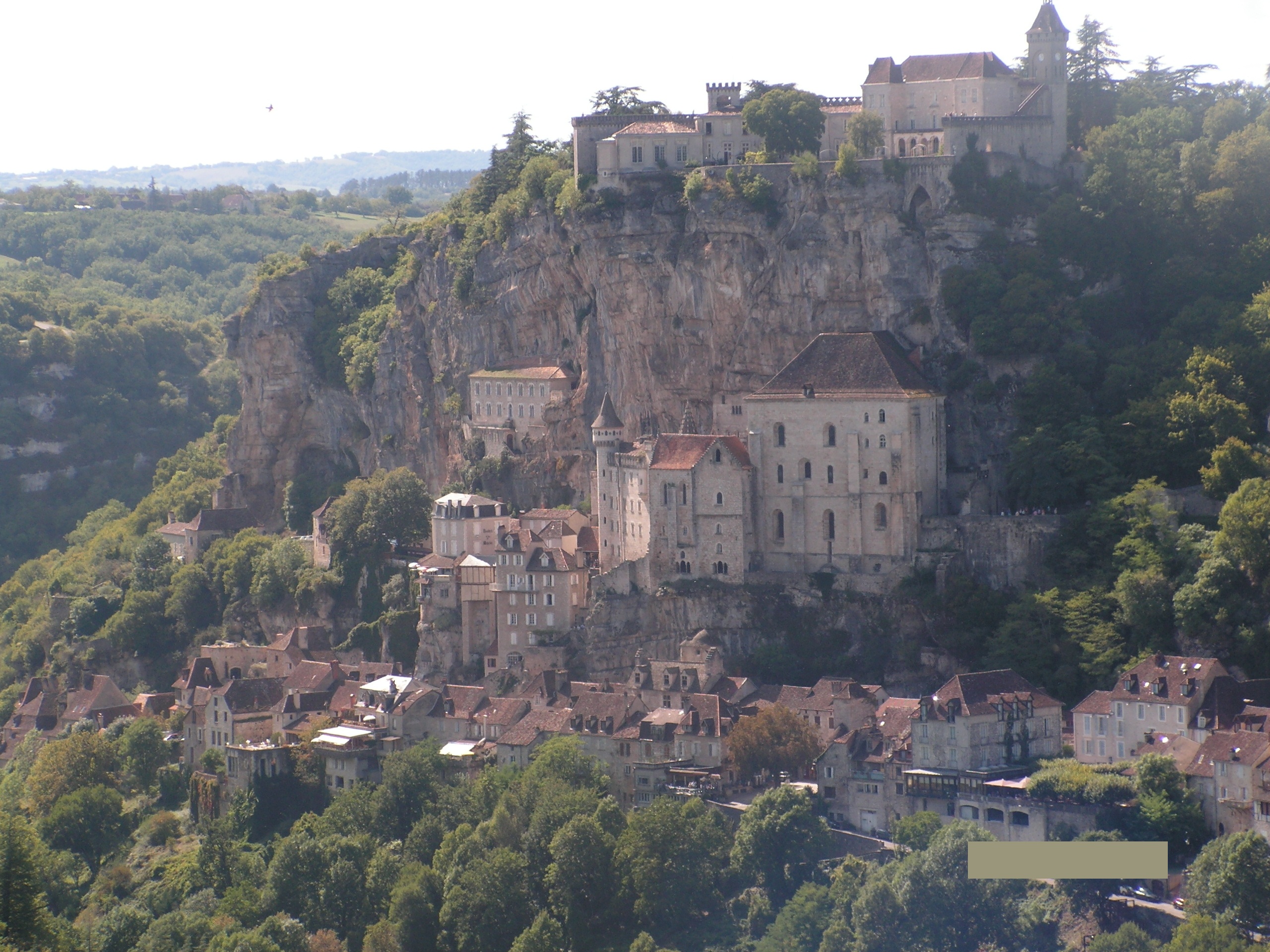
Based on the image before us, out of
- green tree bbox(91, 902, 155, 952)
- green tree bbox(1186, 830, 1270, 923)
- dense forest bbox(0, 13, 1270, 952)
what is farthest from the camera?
green tree bbox(91, 902, 155, 952)

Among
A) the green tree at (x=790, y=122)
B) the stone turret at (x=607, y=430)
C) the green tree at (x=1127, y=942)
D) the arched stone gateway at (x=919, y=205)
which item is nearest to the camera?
the green tree at (x=1127, y=942)

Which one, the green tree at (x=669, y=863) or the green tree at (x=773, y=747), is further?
the green tree at (x=773, y=747)

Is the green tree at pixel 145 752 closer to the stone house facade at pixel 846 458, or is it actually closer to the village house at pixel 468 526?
the village house at pixel 468 526

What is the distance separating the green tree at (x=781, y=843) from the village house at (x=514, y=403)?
1224 inches

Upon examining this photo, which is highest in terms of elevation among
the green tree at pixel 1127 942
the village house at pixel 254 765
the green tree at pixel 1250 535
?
the green tree at pixel 1250 535

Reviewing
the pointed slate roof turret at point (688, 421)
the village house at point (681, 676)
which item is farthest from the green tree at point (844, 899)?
the pointed slate roof turret at point (688, 421)

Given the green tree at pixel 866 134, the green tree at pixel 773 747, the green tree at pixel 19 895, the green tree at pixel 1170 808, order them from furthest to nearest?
1. the green tree at pixel 866 134
2. the green tree at pixel 773 747
3. the green tree at pixel 1170 808
4. the green tree at pixel 19 895

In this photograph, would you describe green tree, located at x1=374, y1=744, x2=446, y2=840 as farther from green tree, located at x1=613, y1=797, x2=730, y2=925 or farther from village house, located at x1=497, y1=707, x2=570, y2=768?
green tree, located at x1=613, y1=797, x2=730, y2=925

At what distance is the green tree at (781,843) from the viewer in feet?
246

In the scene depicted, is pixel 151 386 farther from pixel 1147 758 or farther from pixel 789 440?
pixel 1147 758

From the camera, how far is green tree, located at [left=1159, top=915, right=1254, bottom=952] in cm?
6362

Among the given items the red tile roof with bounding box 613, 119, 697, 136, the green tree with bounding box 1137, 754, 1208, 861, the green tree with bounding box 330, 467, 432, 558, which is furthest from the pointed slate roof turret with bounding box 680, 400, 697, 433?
A: the green tree with bounding box 1137, 754, 1208, 861

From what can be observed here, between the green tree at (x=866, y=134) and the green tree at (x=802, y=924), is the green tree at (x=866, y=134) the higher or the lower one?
the higher one

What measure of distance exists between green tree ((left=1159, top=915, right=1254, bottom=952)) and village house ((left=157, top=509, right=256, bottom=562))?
68928mm
